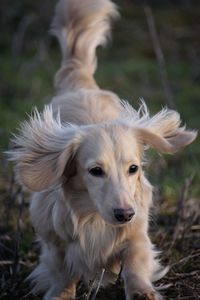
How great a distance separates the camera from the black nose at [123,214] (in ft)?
11.8

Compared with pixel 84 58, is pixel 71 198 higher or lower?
lower

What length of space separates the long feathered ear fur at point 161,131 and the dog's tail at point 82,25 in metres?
1.41

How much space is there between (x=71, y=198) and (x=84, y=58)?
1953 mm

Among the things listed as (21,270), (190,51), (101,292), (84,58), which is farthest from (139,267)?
(190,51)

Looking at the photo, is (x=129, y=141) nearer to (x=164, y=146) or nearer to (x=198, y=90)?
(x=164, y=146)

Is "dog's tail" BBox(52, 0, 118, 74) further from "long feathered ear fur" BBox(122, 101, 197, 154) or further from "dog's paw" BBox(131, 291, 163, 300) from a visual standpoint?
"dog's paw" BBox(131, 291, 163, 300)

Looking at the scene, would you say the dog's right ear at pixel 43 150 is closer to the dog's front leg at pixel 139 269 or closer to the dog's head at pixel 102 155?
the dog's head at pixel 102 155

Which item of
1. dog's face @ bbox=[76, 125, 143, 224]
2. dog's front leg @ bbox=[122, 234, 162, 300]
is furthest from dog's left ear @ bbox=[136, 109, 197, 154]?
dog's front leg @ bbox=[122, 234, 162, 300]

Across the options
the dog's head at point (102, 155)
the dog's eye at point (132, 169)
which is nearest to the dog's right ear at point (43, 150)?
the dog's head at point (102, 155)

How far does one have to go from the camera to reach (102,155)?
384 centimetres

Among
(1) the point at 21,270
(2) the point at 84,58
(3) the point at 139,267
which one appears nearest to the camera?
(3) the point at 139,267

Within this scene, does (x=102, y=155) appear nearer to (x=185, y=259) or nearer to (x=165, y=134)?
(x=165, y=134)

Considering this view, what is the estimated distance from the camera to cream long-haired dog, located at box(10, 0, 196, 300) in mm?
3834

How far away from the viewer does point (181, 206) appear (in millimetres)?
5086
